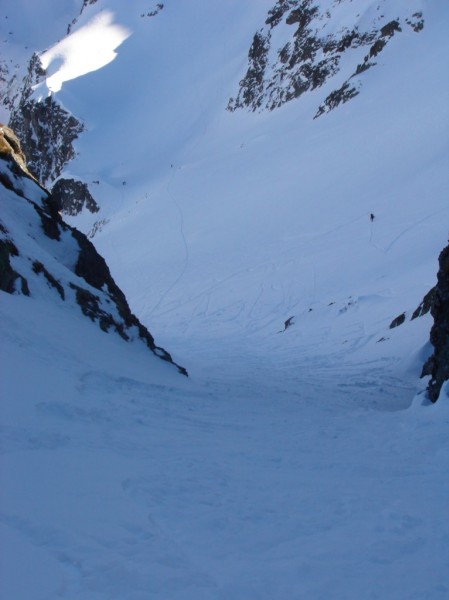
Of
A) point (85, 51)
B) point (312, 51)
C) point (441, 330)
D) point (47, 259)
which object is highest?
point (85, 51)

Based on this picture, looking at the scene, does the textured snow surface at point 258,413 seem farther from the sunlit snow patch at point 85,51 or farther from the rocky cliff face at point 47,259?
the sunlit snow patch at point 85,51

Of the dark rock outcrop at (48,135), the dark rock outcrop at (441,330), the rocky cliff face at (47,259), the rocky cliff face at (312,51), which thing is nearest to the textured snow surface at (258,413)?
the dark rock outcrop at (441,330)

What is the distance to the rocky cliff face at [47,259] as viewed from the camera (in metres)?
9.43

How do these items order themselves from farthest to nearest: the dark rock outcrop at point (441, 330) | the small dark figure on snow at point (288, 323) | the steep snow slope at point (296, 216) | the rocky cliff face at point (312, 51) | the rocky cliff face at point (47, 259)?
the rocky cliff face at point (312, 51) < the small dark figure on snow at point (288, 323) < the steep snow slope at point (296, 216) < the rocky cliff face at point (47, 259) < the dark rock outcrop at point (441, 330)

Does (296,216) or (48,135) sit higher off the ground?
(48,135)

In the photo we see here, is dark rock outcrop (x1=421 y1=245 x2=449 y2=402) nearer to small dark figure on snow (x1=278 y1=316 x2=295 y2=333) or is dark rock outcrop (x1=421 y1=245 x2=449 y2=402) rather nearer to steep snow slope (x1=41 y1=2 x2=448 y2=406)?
steep snow slope (x1=41 y1=2 x2=448 y2=406)

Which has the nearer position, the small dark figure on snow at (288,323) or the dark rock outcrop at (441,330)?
the dark rock outcrop at (441,330)

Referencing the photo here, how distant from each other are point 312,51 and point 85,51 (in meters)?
56.8

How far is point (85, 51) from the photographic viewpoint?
105062 mm

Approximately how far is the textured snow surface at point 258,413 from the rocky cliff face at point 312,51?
18.7 metres

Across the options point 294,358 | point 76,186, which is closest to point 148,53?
point 76,186

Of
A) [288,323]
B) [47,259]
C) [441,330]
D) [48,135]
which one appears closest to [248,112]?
[48,135]

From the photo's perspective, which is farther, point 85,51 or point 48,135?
point 85,51

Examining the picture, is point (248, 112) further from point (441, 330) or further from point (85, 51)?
point (441, 330)
